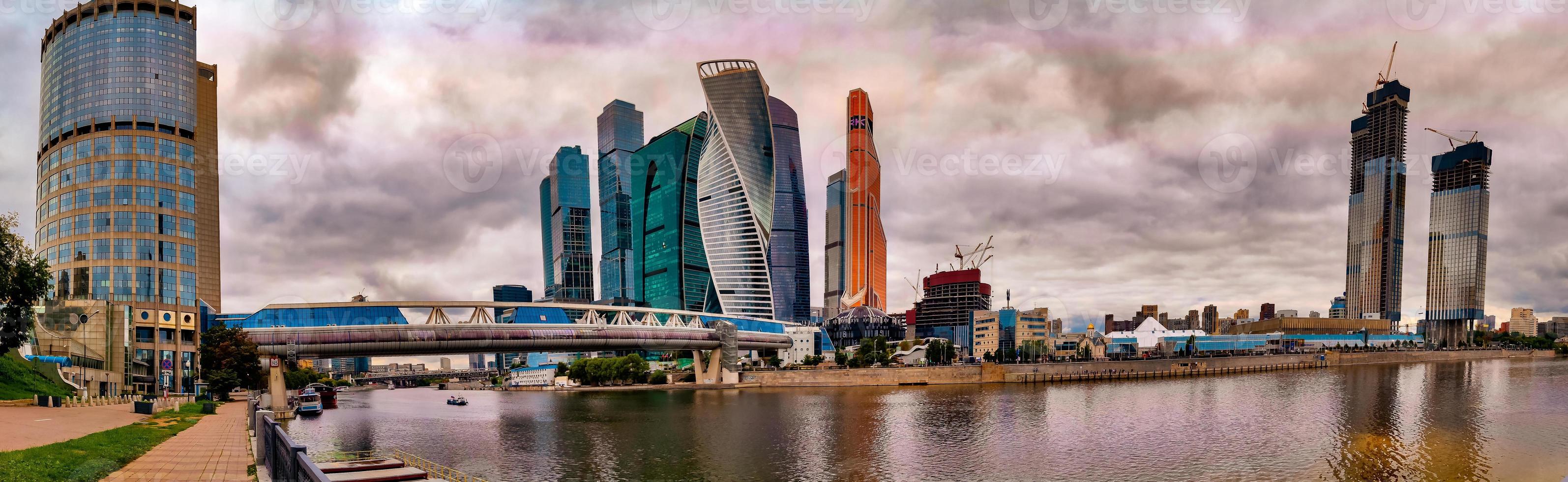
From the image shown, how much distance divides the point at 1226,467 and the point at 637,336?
8594 cm

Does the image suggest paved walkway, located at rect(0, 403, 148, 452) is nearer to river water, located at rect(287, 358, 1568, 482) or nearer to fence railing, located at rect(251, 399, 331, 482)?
fence railing, located at rect(251, 399, 331, 482)

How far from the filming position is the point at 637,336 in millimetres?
120375

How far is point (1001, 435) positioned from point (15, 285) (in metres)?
72.4

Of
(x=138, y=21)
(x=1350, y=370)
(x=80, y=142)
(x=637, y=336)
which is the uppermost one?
(x=138, y=21)

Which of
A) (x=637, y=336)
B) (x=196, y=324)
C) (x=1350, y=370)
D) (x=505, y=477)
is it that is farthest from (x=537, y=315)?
(x=1350, y=370)

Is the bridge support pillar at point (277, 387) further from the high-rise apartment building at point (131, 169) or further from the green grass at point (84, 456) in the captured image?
the green grass at point (84, 456)

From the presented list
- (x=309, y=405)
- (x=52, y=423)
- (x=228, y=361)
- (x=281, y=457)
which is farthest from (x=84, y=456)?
(x=309, y=405)

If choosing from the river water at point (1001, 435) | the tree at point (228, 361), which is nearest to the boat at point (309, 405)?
the river water at point (1001, 435)

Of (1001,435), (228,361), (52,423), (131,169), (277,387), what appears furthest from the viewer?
(131,169)

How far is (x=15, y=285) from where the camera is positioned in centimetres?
5859

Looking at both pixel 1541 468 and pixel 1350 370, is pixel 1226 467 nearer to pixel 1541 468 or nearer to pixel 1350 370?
pixel 1541 468

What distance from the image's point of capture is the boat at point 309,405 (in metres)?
89.1

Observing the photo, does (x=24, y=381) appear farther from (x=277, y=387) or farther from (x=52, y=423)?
(x=277, y=387)

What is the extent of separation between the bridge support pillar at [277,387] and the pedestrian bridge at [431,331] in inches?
127
